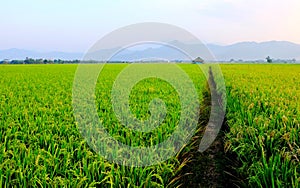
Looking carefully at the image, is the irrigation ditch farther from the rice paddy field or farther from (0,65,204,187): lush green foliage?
(0,65,204,187): lush green foliage

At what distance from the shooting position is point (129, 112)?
17.9 ft

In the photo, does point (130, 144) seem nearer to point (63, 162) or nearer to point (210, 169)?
point (63, 162)

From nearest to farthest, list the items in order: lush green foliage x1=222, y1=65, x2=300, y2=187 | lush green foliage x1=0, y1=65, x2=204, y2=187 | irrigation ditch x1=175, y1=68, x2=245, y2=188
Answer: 1. lush green foliage x1=0, y1=65, x2=204, y2=187
2. lush green foliage x1=222, y1=65, x2=300, y2=187
3. irrigation ditch x1=175, y1=68, x2=245, y2=188

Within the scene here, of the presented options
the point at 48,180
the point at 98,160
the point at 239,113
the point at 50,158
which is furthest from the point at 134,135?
the point at 239,113

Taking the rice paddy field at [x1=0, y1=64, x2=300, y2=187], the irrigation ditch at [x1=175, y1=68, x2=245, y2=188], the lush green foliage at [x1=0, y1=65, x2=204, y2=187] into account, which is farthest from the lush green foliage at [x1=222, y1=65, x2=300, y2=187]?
the lush green foliage at [x1=0, y1=65, x2=204, y2=187]

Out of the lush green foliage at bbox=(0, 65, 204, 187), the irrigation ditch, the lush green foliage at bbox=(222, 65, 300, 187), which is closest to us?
the lush green foliage at bbox=(0, 65, 204, 187)

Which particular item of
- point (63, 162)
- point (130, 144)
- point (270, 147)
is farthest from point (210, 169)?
point (63, 162)

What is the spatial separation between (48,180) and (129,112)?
2.89 meters

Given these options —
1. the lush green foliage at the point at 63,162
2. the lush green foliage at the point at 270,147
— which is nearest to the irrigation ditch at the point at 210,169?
the lush green foliage at the point at 270,147

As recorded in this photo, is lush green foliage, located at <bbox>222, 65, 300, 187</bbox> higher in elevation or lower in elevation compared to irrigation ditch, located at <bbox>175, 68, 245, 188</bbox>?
higher

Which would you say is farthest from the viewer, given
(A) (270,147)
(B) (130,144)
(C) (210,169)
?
(C) (210,169)

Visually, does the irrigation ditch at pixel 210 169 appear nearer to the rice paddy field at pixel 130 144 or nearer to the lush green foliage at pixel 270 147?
the rice paddy field at pixel 130 144

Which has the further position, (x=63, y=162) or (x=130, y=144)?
(x=130, y=144)

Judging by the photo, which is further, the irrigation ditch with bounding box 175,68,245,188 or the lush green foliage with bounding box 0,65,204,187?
the irrigation ditch with bounding box 175,68,245,188
